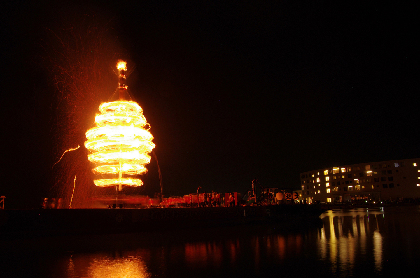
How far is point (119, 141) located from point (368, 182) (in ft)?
325

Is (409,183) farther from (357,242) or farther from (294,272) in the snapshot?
(294,272)

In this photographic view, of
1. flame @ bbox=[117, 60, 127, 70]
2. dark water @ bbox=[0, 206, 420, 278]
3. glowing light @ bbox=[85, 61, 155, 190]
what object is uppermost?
flame @ bbox=[117, 60, 127, 70]

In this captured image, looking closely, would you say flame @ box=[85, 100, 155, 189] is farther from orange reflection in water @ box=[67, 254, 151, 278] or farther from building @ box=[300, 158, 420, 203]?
building @ box=[300, 158, 420, 203]

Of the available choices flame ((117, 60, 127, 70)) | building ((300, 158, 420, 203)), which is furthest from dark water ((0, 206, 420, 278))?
building ((300, 158, 420, 203))

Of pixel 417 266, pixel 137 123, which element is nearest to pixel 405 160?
pixel 137 123

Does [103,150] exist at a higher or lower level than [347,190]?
higher

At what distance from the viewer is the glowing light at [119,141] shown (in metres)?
36.9

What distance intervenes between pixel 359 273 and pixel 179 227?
23.2 m

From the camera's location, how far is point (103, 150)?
37531 mm

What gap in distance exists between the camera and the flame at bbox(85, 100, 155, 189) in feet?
121

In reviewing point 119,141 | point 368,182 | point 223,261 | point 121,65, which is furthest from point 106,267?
point 368,182

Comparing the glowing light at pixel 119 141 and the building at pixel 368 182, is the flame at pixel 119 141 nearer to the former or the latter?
the glowing light at pixel 119 141

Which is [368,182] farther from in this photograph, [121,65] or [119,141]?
[119,141]

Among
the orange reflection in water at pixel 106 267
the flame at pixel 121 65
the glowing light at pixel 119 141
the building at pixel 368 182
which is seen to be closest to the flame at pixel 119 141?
the glowing light at pixel 119 141
